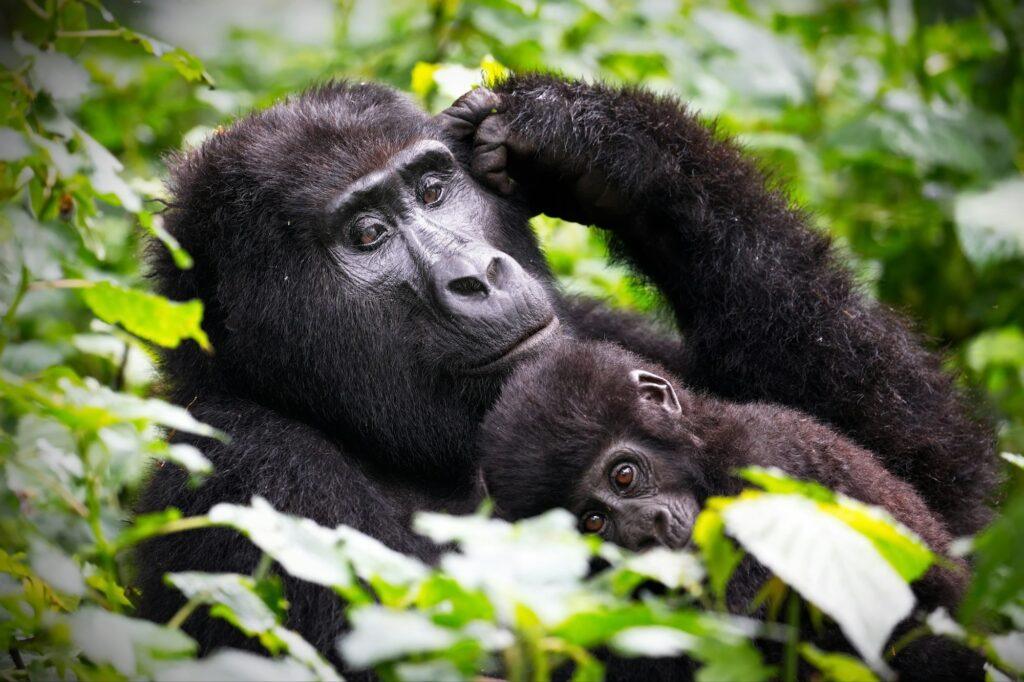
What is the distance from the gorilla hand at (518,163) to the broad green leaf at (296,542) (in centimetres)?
179

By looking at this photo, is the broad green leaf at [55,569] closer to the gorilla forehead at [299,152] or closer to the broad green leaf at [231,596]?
the broad green leaf at [231,596]

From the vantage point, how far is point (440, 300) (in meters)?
3.07

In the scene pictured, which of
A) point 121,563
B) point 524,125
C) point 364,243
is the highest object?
point 524,125

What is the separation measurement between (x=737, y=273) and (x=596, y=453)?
110 centimetres

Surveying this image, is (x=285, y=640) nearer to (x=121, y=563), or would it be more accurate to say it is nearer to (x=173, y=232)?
(x=173, y=232)

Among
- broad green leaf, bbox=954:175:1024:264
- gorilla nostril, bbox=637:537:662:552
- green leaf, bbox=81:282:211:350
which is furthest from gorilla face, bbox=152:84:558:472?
broad green leaf, bbox=954:175:1024:264

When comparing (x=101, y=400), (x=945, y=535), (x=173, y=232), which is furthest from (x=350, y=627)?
(x=945, y=535)

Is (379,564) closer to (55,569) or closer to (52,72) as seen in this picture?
(55,569)

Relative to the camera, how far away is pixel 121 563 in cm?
373

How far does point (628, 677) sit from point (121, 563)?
199 cm

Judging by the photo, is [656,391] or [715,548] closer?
[715,548]

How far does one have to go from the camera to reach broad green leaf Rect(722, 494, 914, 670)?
5.22 feet

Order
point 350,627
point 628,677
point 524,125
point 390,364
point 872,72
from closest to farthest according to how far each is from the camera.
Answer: point 628,677 < point 350,627 < point 390,364 < point 524,125 < point 872,72

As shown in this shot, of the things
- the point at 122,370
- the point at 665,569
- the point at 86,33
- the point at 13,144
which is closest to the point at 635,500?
the point at 665,569
